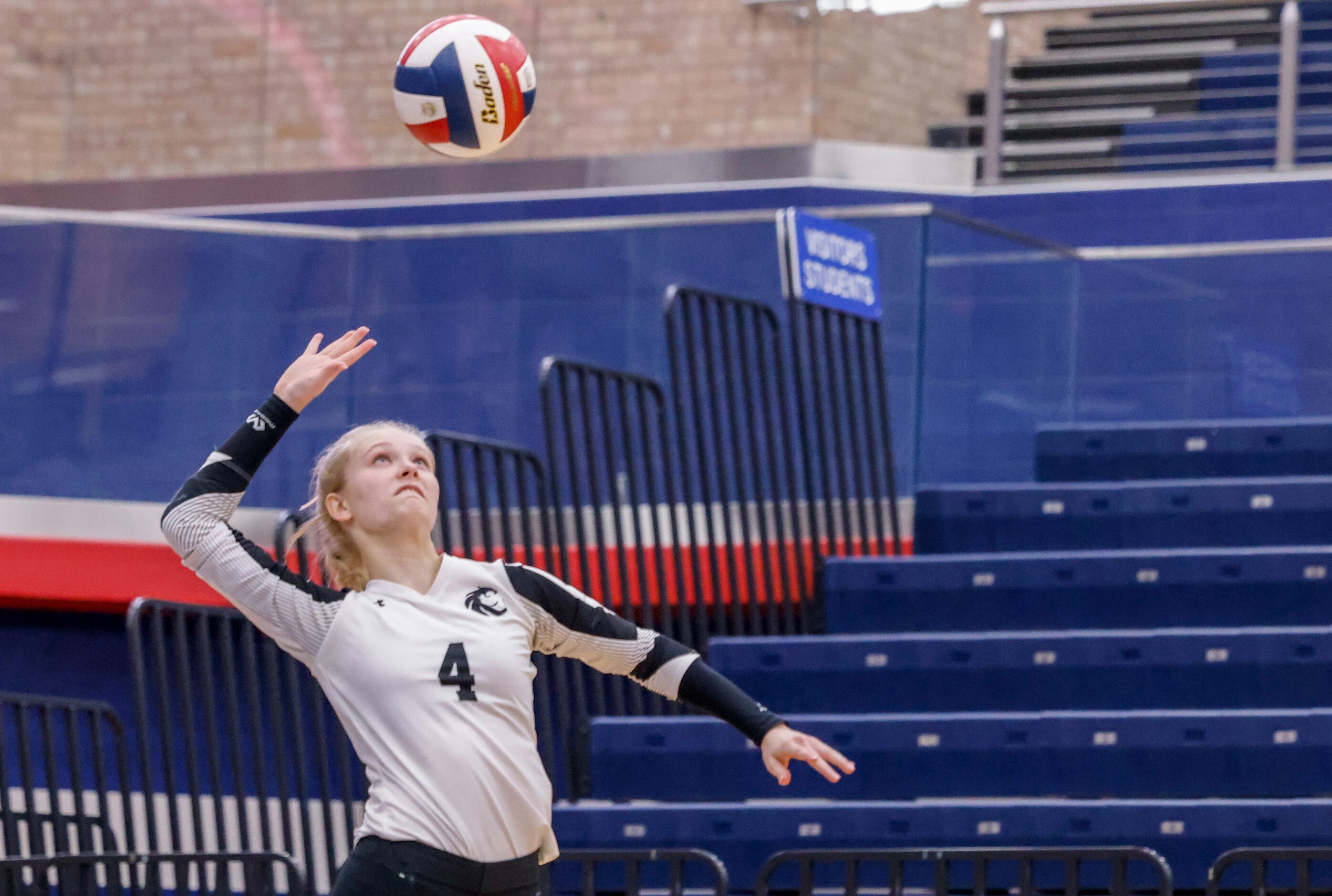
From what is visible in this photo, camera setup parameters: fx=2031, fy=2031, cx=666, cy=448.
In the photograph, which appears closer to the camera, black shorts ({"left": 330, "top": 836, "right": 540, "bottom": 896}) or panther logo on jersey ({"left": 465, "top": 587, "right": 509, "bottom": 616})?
black shorts ({"left": 330, "top": 836, "right": 540, "bottom": 896})

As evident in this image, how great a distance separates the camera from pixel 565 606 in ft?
13.2

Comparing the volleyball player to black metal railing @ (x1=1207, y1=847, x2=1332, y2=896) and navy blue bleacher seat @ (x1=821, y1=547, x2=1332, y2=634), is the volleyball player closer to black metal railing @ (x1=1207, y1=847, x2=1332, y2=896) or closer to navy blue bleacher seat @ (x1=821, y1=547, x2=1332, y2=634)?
black metal railing @ (x1=1207, y1=847, x2=1332, y2=896)

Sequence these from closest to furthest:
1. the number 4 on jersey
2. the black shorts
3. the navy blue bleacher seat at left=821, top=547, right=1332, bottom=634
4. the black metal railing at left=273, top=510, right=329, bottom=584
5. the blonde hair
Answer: the black shorts, the number 4 on jersey, the blonde hair, the black metal railing at left=273, top=510, right=329, bottom=584, the navy blue bleacher seat at left=821, top=547, right=1332, bottom=634

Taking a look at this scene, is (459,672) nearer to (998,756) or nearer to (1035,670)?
(998,756)

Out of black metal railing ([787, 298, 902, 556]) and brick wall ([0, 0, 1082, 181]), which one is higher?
brick wall ([0, 0, 1082, 181])

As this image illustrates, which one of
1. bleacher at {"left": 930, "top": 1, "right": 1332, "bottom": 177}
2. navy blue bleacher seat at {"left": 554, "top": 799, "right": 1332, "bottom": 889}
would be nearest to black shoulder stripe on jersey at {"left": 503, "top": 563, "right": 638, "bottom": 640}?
navy blue bleacher seat at {"left": 554, "top": 799, "right": 1332, "bottom": 889}

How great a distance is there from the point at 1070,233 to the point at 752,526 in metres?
3.68

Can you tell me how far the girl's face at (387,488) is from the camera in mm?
3920

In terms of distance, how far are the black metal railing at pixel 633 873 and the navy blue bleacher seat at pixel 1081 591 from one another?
1.29 m

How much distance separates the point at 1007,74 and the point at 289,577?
8766 millimetres

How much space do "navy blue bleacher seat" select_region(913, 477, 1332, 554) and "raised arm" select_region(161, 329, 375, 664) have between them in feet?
15.2

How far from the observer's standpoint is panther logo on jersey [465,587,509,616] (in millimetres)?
3916

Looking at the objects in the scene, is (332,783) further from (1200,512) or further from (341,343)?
(341,343)

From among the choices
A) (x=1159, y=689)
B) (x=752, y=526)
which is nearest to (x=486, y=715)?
(x=1159, y=689)
